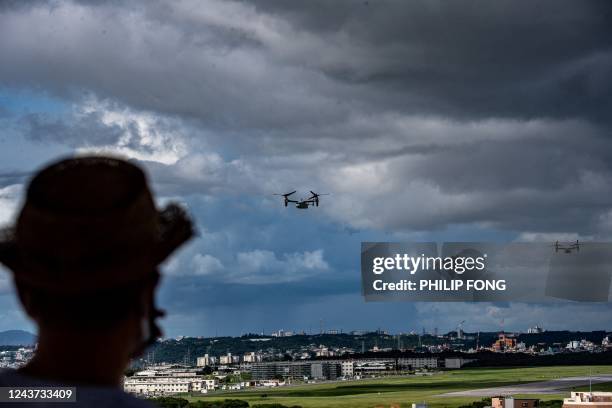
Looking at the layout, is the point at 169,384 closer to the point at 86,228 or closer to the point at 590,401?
the point at 590,401

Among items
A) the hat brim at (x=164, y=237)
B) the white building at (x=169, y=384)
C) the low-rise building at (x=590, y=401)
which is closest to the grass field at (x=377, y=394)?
the white building at (x=169, y=384)

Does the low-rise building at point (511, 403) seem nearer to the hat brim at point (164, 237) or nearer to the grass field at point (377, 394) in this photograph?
the grass field at point (377, 394)

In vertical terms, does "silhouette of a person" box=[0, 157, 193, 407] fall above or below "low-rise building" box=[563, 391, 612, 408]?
above

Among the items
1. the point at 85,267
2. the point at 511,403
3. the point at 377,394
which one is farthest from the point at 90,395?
the point at 377,394

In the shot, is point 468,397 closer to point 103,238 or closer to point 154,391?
point 154,391

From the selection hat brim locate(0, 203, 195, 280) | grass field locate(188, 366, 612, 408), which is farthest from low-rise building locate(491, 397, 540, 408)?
hat brim locate(0, 203, 195, 280)

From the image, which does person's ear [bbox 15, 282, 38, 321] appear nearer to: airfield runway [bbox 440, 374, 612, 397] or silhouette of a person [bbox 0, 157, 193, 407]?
silhouette of a person [bbox 0, 157, 193, 407]

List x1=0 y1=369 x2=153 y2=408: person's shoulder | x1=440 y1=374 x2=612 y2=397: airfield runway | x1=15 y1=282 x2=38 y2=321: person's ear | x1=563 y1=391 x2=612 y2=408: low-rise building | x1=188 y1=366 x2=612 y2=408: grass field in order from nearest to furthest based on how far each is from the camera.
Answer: x1=0 y1=369 x2=153 y2=408: person's shoulder < x1=15 y1=282 x2=38 y2=321: person's ear < x1=563 y1=391 x2=612 y2=408: low-rise building < x1=188 y1=366 x2=612 y2=408: grass field < x1=440 y1=374 x2=612 y2=397: airfield runway
